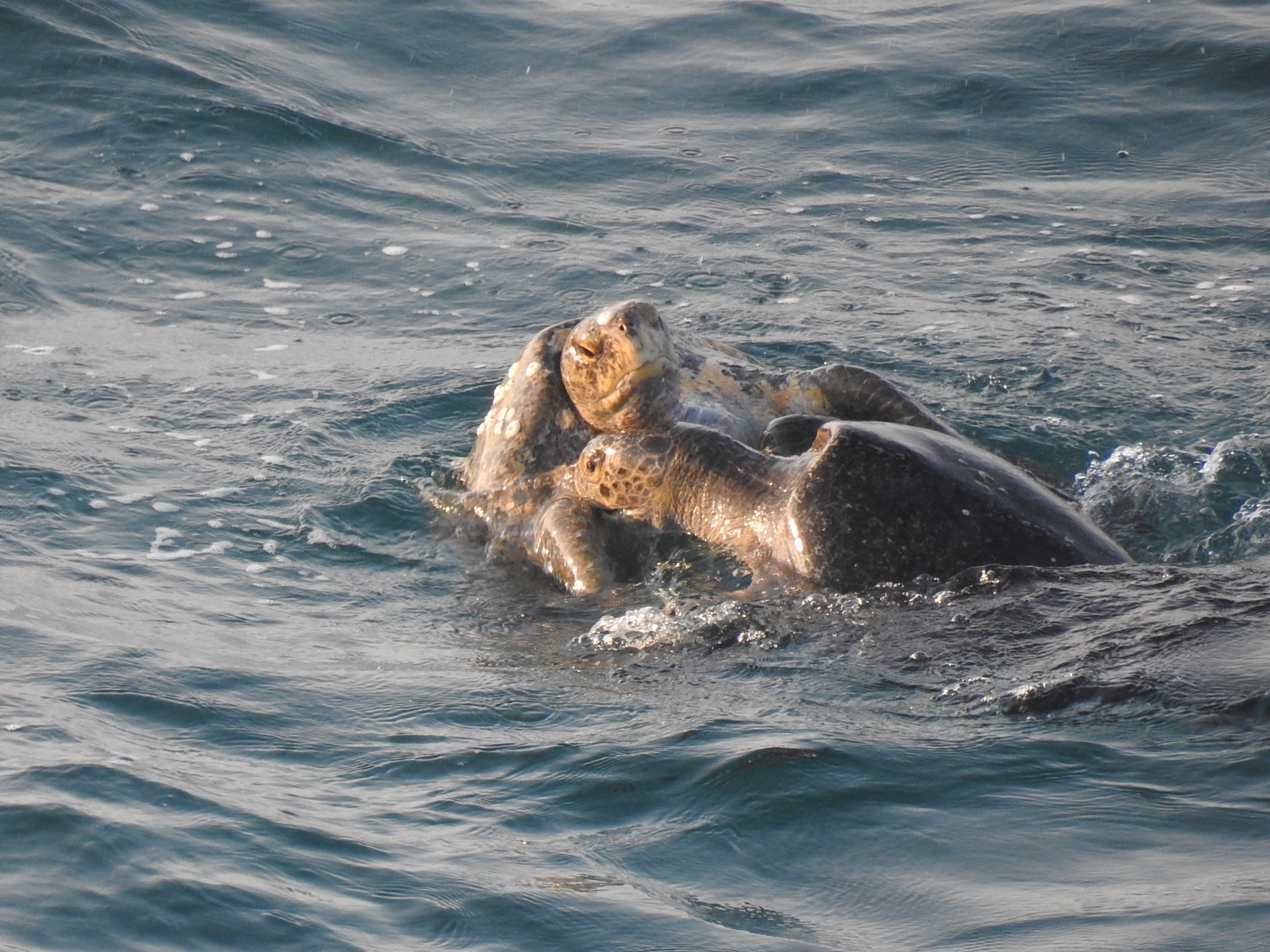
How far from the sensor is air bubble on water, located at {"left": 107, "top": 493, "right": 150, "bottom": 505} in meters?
7.11

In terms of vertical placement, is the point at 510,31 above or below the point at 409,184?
above

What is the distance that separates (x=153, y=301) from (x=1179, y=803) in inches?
325

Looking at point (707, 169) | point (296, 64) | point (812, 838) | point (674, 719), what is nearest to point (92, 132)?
point (296, 64)

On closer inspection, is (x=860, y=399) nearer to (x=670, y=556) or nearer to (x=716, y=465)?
(x=716, y=465)

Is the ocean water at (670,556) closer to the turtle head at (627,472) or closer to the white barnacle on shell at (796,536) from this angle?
the white barnacle on shell at (796,536)

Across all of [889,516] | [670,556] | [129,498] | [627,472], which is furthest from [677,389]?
[129,498]

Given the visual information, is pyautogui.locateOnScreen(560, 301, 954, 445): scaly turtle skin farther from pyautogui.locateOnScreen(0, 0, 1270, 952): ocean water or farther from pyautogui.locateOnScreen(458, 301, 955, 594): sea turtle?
pyautogui.locateOnScreen(0, 0, 1270, 952): ocean water

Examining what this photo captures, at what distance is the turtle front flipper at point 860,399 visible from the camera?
620 cm

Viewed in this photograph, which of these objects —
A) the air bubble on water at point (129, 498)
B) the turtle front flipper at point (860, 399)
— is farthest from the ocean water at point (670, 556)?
the turtle front flipper at point (860, 399)

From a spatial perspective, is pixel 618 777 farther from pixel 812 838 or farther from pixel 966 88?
pixel 966 88

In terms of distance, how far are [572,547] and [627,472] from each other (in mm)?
370

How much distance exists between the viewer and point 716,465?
572 cm

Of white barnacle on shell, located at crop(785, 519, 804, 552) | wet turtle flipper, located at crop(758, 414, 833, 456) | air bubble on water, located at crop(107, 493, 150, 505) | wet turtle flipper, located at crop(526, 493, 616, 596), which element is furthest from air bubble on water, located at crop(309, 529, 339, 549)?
white barnacle on shell, located at crop(785, 519, 804, 552)

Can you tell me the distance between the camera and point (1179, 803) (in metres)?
3.67
